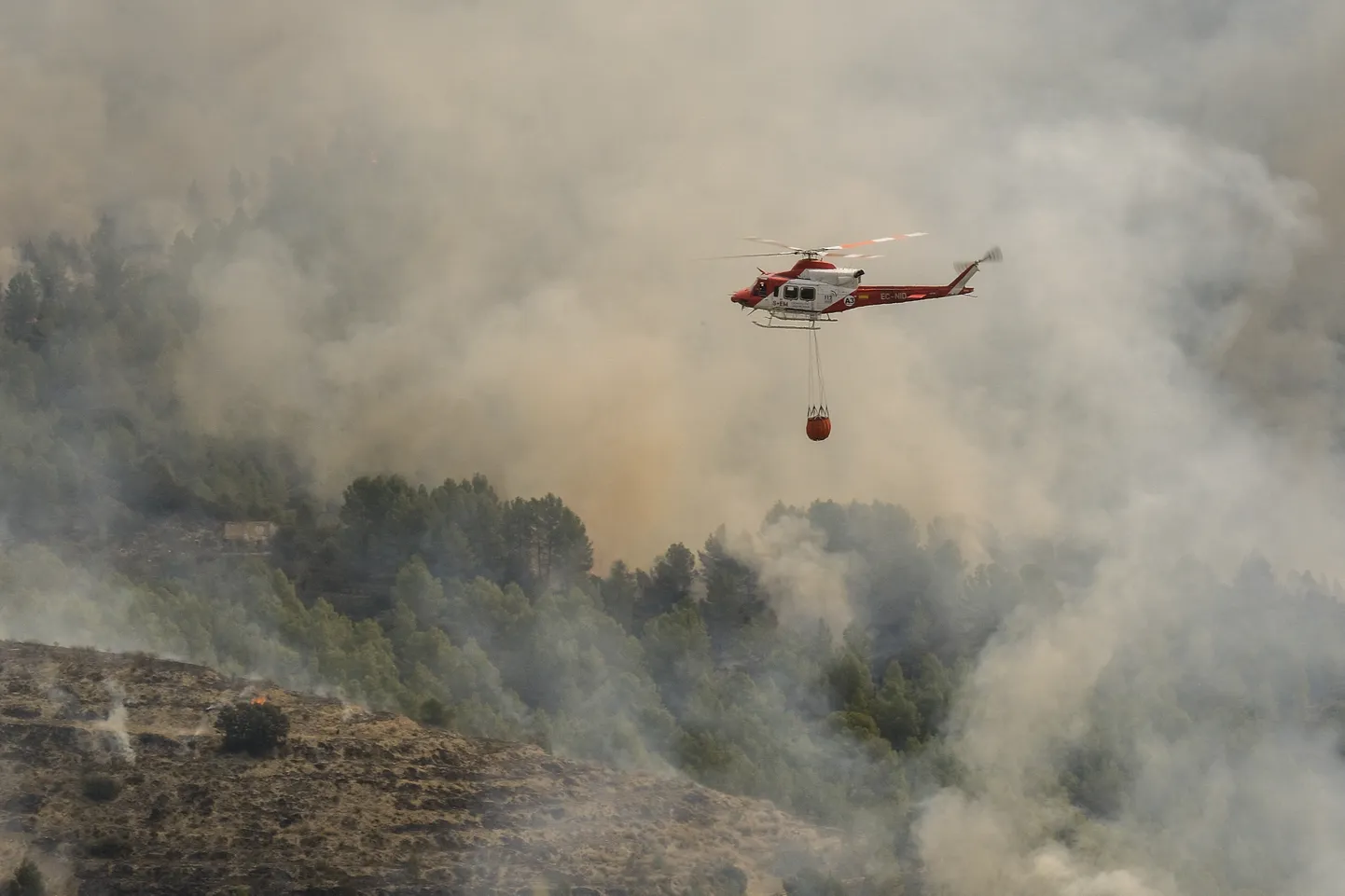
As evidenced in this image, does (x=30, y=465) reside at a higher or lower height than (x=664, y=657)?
higher

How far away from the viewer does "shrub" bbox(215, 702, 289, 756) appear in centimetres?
10900

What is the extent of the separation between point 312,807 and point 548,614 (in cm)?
4211

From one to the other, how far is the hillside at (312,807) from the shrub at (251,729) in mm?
670

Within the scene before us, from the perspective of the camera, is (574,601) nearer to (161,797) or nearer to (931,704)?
(931,704)

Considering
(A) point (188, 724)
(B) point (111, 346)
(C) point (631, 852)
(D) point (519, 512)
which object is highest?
(B) point (111, 346)

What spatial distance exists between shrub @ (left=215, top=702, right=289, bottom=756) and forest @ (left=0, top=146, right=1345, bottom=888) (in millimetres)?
14666

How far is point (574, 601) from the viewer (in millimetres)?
151000

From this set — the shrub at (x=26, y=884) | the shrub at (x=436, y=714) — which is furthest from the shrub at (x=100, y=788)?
Answer: the shrub at (x=436, y=714)

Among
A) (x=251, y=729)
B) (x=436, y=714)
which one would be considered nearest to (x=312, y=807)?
(x=251, y=729)

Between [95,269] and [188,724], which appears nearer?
[188,724]

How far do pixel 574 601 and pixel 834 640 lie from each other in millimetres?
19173

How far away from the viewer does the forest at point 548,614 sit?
12975cm

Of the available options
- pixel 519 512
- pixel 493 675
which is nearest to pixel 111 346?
pixel 519 512

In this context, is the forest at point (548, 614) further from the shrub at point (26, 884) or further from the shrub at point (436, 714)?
the shrub at point (26, 884)
